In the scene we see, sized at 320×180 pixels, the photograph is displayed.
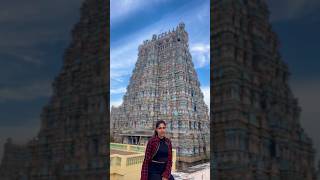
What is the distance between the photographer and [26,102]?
1059 centimetres

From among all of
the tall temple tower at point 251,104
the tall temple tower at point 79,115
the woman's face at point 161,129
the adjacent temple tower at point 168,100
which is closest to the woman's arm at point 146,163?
the woman's face at point 161,129

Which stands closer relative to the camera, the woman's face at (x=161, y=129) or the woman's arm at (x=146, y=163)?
the woman's face at (x=161, y=129)

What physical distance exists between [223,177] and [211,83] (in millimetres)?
1743

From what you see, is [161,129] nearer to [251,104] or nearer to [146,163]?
[146,163]

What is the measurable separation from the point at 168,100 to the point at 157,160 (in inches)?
302

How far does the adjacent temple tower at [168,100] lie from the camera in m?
10.9

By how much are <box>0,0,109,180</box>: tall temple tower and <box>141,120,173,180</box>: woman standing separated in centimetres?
457

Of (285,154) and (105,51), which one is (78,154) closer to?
(105,51)

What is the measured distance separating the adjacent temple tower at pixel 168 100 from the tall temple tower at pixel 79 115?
1569mm

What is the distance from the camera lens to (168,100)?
1262cm

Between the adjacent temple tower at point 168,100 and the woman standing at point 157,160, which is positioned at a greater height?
the adjacent temple tower at point 168,100

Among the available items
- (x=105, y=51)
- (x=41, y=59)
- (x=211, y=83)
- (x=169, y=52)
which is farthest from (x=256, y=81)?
(x=41, y=59)

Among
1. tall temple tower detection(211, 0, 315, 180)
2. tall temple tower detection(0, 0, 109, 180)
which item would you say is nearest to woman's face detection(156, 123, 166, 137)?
tall temple tower detection(211, 0, 315, 180)

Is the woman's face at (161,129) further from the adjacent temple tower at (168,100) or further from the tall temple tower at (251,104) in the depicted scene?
the adjacent temple tower at (168,100)
